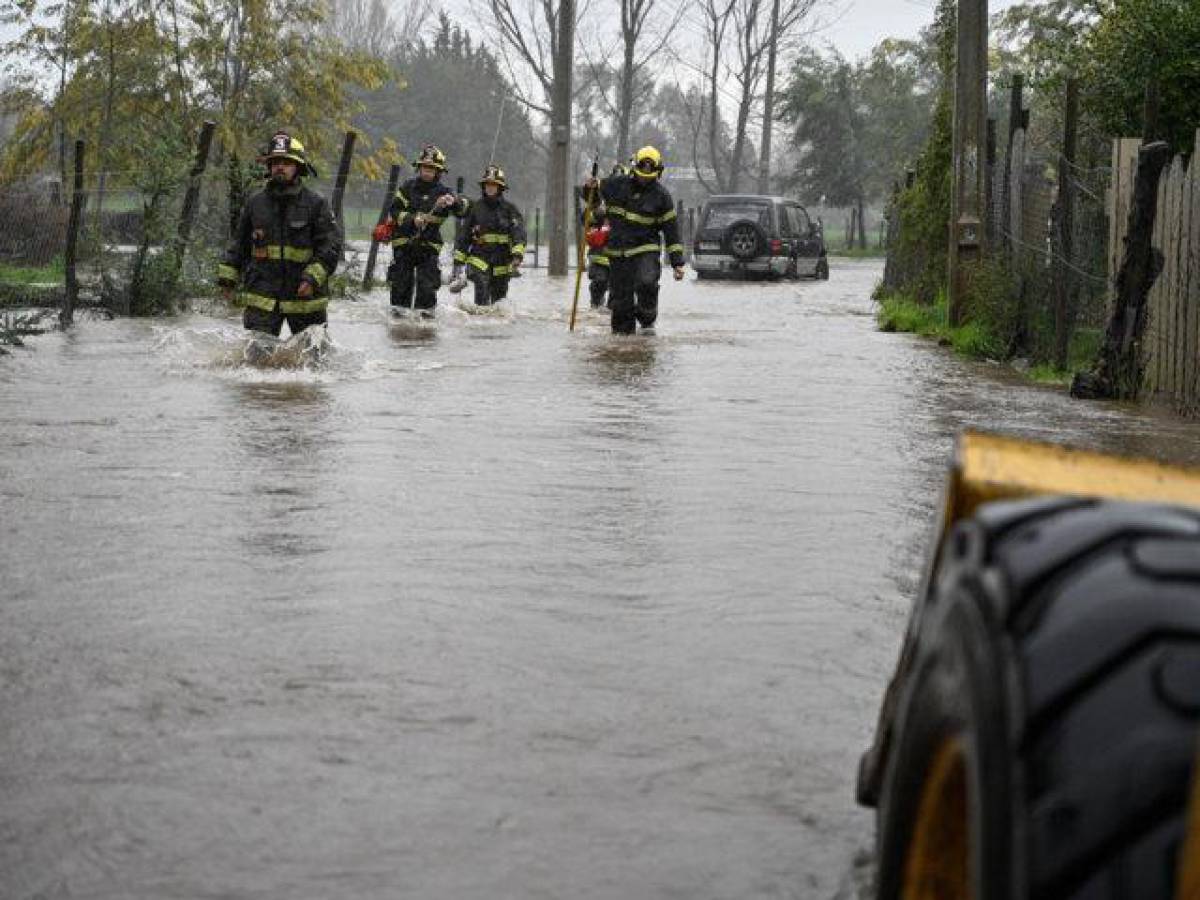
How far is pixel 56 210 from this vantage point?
79.5 feet

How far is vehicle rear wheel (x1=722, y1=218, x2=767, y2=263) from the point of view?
40.1m

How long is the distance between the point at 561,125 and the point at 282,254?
2572cm

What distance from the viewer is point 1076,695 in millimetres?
2111

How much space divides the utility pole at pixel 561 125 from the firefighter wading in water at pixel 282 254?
2441 centimetres

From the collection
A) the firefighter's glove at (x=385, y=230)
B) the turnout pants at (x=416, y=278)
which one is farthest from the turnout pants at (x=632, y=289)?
the firefighter's glove at (x=385, y=230)

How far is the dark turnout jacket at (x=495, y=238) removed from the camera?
949 inches

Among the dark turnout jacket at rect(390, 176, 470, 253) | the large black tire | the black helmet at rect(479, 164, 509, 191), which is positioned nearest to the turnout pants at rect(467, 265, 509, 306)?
the black helmet at rect(479, 164, 509, 191)

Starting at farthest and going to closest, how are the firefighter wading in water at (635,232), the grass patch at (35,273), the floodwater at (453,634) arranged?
1. the grass patch at (35,273)
2. the firefighter wading in water at (635,232)
3. the floodwater at (453,634)

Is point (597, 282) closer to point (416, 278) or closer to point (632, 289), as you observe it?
point (416, 278)

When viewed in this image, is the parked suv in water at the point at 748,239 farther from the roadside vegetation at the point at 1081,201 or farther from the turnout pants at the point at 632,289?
the turnout pants at the point at 632,289

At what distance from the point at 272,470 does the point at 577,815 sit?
573 cm

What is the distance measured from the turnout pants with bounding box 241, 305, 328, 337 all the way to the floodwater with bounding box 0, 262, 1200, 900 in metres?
2.27

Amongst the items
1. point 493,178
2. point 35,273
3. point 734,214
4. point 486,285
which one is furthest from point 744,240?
point 35,273

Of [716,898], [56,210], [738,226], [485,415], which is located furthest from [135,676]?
[738,226]
